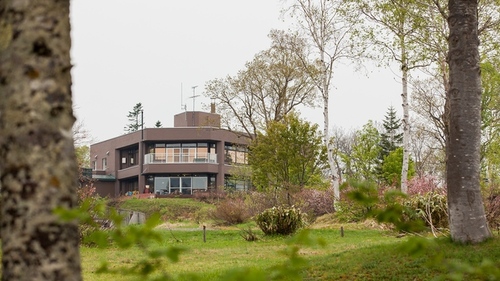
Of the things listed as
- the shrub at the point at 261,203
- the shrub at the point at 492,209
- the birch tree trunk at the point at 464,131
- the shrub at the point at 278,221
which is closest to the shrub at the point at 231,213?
the shrub at the point at 261,203

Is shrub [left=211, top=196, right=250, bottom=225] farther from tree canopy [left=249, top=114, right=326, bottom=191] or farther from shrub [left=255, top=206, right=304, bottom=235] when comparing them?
shrub [left=255, top=206, right=304, bottom=235]

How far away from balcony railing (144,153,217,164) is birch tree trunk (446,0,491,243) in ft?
167

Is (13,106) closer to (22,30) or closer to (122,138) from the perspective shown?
(22,30)

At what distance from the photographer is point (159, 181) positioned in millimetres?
61250

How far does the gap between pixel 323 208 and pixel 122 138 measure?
3858 cm

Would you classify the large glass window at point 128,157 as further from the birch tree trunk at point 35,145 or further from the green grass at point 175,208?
the birch tree trunk at point 35,145

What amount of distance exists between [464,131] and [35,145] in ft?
29.5

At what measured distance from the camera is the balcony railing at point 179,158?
6066cm

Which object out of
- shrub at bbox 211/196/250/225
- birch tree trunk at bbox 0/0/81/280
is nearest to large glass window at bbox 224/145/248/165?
shrub at bbox 211/196/250/225

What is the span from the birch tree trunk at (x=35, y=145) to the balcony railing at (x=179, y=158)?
193ft

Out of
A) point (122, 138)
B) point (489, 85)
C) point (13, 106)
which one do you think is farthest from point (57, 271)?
point (122, 138)

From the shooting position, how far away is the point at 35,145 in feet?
6.59

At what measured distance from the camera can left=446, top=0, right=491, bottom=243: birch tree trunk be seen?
980cm

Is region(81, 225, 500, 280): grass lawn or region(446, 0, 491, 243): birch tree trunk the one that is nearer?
region(81, 225, 500, 280): grass lawn
